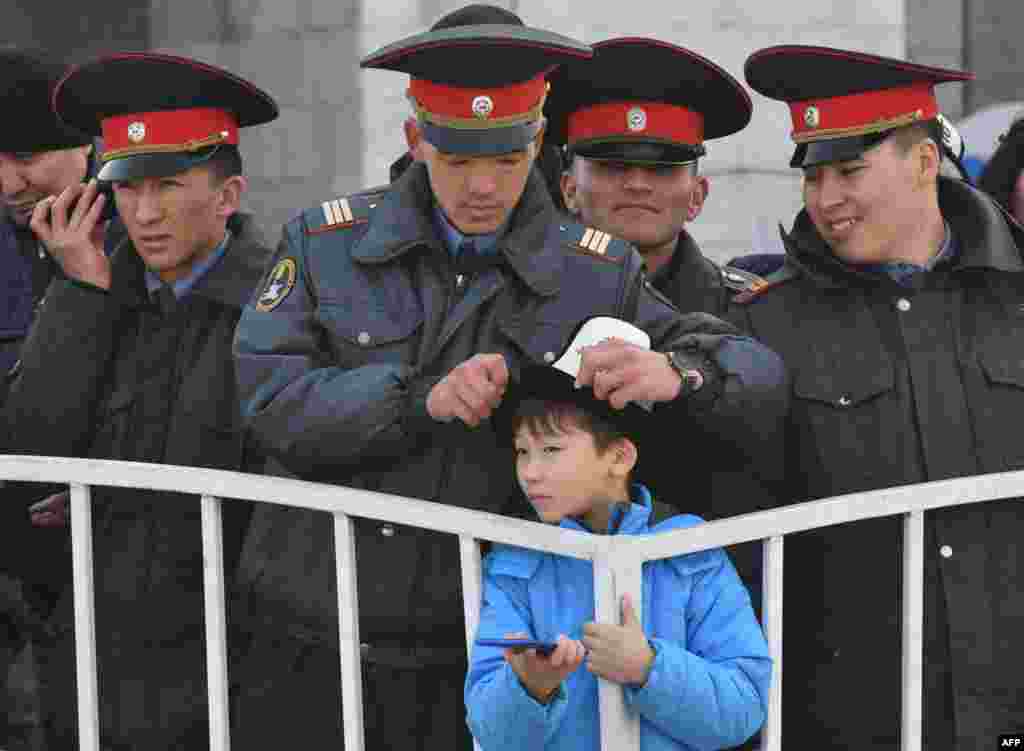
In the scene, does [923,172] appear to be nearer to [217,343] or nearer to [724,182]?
[217,343]

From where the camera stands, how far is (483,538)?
10.9 ft

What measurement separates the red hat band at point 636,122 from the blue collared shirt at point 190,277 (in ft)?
2.71

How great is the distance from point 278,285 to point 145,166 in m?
0.65

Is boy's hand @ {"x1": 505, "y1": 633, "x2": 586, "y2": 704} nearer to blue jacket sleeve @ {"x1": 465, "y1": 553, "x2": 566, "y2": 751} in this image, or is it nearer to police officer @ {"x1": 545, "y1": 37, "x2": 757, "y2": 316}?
blue jacket sleeve @ {"x1": 465, "y1": 553, "x2": 566, "y2": 751}

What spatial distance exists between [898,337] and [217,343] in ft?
4.65

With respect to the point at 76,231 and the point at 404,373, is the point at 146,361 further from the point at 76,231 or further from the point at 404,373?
the point at 404,373

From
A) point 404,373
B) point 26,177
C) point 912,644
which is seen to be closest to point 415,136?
point 404,373

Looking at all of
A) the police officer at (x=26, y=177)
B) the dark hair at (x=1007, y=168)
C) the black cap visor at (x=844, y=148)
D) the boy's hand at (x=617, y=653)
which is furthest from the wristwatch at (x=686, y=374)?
the police officer at (x=26, y=177)

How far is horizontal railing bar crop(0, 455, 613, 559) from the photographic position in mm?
3266

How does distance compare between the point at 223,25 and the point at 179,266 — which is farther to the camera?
the point at 223,25

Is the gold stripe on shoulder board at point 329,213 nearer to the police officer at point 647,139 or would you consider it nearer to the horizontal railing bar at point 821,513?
the police officer at point 647,139

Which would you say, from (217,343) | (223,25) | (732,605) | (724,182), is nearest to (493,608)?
(732,605)

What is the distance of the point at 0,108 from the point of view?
5035 mm

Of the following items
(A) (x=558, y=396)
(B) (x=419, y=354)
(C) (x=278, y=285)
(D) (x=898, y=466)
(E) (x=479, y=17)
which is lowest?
(D) (x=898, y=466)
